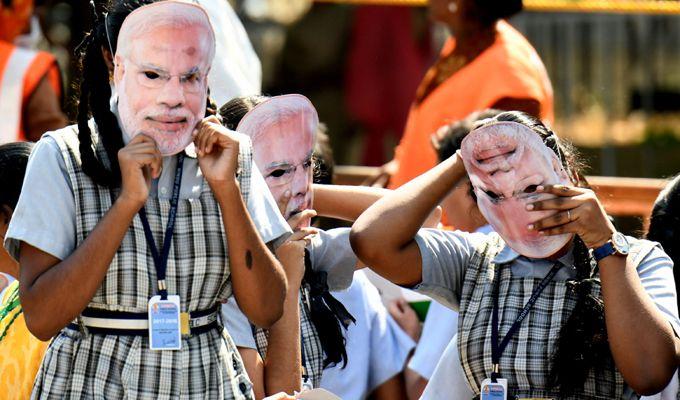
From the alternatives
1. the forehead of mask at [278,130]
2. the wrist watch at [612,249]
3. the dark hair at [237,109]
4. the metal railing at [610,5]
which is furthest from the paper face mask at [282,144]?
the metal railing at [610,5]

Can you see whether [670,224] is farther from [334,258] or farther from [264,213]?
[264,213]

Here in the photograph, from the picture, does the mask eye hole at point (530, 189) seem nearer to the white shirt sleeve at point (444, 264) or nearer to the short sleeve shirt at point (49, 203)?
the white shirt sleeve at point (444, 264)

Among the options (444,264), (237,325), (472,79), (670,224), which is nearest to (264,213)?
(237,325)

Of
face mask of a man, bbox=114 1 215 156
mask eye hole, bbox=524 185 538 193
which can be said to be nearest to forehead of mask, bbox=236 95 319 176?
face mask of a man, bbox=114 1 215 156

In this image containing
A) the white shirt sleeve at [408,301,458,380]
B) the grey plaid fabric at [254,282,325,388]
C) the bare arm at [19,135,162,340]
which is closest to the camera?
the bare arm at [19,135,162,340]

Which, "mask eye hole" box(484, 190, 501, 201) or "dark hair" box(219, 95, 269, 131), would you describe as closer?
"mask eye hole" box(484, 190, 501, 201)

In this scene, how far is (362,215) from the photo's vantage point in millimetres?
3480

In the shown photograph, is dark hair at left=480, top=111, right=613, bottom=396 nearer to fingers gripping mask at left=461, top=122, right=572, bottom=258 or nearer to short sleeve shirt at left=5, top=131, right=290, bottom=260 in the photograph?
fingers gripping mask at left=461, top=122, right=572, bottom=258

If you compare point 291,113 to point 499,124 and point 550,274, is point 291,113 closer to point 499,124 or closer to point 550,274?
point 499,124

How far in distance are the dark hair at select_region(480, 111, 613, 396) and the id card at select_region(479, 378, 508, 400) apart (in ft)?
0.37

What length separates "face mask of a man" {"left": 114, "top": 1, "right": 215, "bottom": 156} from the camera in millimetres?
2891

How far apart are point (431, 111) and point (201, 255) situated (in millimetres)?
2600

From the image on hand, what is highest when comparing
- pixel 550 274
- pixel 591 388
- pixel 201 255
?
pixel 201 255

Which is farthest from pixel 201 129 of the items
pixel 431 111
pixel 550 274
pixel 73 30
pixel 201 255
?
pixel 73 30
